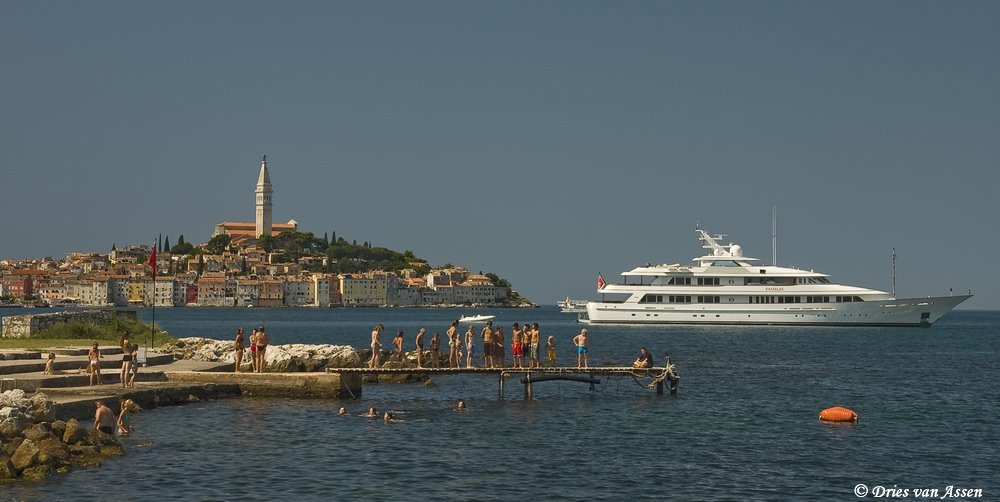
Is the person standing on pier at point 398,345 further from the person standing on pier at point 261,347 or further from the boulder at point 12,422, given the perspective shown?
the boulder at point 12,422

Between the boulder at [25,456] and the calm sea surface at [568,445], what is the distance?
68 centimetres

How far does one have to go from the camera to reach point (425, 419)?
28562mm

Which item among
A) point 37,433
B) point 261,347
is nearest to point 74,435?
point 37,433

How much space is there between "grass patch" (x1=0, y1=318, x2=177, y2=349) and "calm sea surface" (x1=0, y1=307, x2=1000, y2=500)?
1126cm

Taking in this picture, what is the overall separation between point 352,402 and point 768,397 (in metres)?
12.9

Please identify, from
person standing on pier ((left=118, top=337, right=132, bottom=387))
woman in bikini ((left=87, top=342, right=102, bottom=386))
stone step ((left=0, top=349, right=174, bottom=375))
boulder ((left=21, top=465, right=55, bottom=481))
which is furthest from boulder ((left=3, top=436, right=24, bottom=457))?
stone step ((left=0, top=349, right=174, bottom=375))

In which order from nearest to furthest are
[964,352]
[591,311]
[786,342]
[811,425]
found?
[811,425] → [964,352] → [786,342] → [591,311]

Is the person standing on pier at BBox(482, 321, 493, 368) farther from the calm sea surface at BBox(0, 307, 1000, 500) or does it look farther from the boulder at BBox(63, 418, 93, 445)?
the boulder at BBox(63, 418, 93, 445)

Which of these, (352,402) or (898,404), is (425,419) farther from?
(898,404)

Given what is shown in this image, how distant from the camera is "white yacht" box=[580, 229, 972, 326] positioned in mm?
83625

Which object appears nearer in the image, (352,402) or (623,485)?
(623,485)

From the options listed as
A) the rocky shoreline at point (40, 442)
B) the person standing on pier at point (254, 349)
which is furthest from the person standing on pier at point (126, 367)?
the rocky shoreline at point (40, 442)

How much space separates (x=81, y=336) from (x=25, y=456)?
26.2 meters

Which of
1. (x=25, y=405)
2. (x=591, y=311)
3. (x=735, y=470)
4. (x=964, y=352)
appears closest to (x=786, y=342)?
(x=964, y=352)
